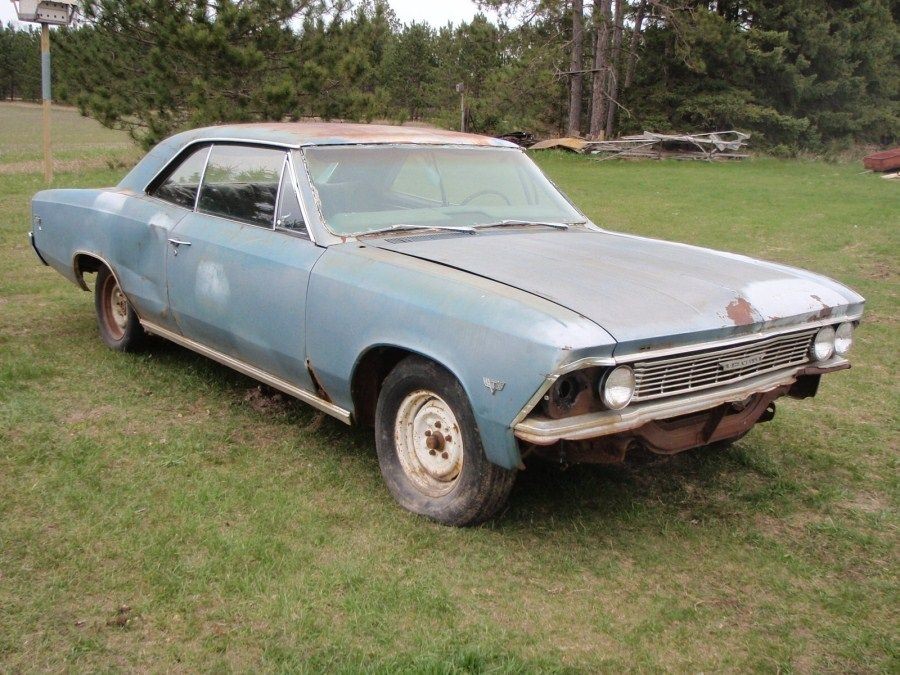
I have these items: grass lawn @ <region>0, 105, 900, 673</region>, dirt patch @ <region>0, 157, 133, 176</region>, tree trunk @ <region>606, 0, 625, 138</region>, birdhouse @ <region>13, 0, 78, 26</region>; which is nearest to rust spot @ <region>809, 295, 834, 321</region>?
grass lawn @ <region>0, 105, 900, 673</region>

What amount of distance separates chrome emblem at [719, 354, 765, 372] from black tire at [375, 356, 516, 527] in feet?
3.02

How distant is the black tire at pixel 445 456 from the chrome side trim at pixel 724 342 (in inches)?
25.3

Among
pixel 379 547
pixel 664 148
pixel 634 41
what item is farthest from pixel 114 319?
pixel 634 41

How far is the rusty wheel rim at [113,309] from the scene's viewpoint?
5.62 m

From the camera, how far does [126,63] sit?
18.1 meters

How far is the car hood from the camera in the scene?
310 centimetres

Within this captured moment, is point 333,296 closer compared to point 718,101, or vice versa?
point 333,296

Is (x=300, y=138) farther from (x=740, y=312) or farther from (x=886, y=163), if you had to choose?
(x=886, y=163)

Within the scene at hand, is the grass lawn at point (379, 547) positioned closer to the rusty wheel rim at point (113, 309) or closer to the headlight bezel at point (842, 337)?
the rusty wheel rim at point (113, 309)

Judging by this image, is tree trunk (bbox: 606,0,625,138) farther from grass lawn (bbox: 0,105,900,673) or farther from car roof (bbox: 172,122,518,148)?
grass lawn (bbox: 0,105,900,673)

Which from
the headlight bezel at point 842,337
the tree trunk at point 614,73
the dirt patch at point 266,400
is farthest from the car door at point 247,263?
the tree trunk at point 614,73

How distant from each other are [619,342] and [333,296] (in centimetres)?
132

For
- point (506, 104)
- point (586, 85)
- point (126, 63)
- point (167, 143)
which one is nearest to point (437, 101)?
point (586, 85)

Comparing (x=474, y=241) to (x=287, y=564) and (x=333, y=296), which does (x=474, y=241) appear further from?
(x=287, y=564)
